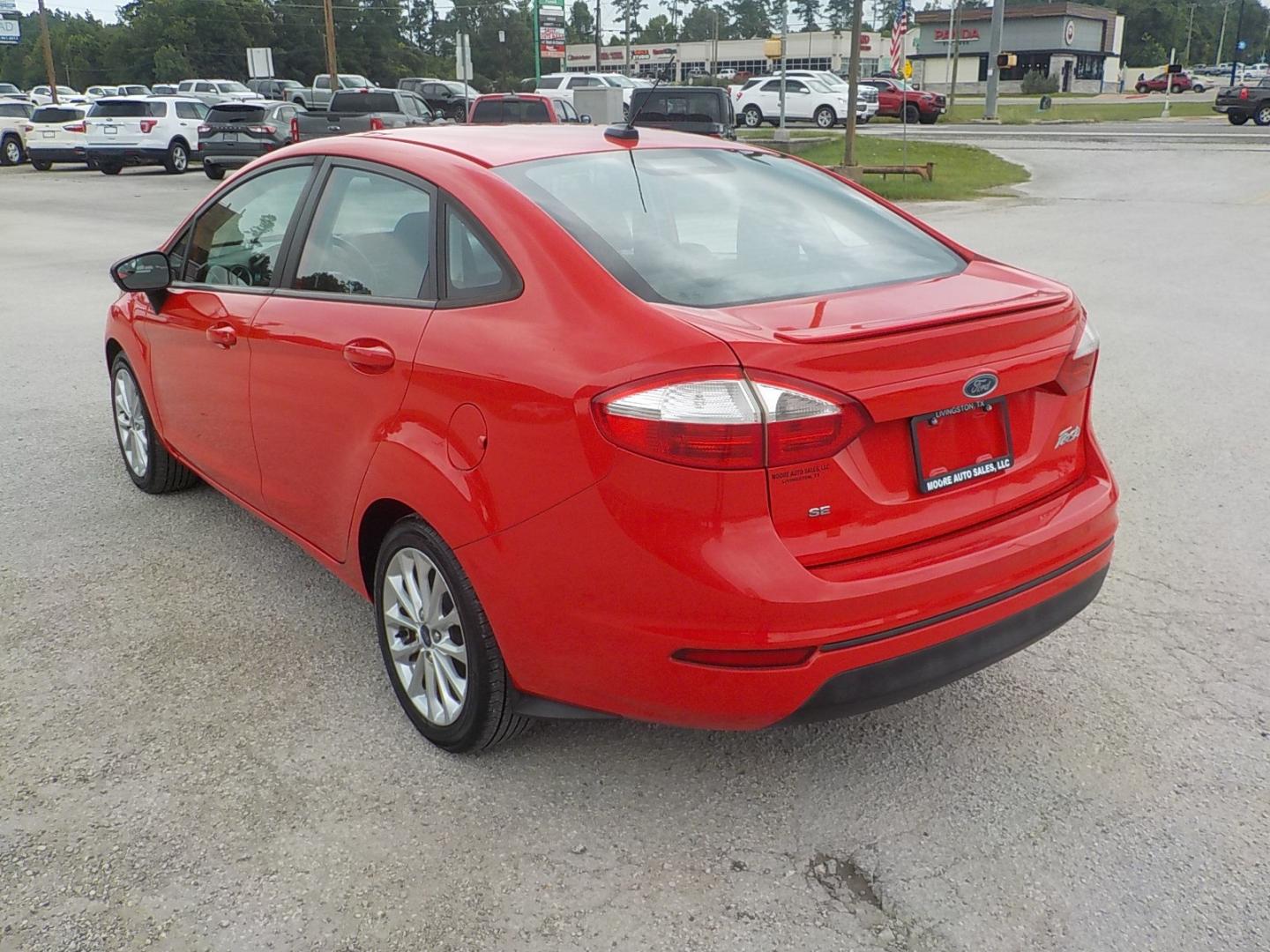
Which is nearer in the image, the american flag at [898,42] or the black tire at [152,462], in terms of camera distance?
the black tire at [152,462]

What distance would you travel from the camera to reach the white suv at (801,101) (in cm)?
3881

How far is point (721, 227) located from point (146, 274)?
236cm

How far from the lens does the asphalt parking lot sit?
2619 mm

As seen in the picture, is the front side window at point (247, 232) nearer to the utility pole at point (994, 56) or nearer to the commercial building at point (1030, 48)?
the utility pole at point (994, 56)

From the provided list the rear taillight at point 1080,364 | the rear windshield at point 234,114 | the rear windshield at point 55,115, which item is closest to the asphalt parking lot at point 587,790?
the rear taillight at point 1080,364

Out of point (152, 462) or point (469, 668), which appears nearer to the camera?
point (469, 668)

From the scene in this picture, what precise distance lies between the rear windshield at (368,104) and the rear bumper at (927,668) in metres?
24.9

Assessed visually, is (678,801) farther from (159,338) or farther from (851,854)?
(159,338)

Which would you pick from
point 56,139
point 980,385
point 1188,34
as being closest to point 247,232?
point 980,385

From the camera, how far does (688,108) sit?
72.7 feet

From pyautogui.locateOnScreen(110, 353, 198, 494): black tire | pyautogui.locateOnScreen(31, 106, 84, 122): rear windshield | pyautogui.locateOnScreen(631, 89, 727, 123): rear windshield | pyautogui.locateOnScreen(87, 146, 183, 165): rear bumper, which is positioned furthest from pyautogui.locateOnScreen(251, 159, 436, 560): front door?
pyautogui.locateOnScreen(31, 106, 84, 122): rear windshield

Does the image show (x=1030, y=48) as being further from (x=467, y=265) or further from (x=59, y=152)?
(x=467, y=265)

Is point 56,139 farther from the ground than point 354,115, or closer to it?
closer to it

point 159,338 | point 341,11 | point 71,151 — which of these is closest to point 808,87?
point 71,151
